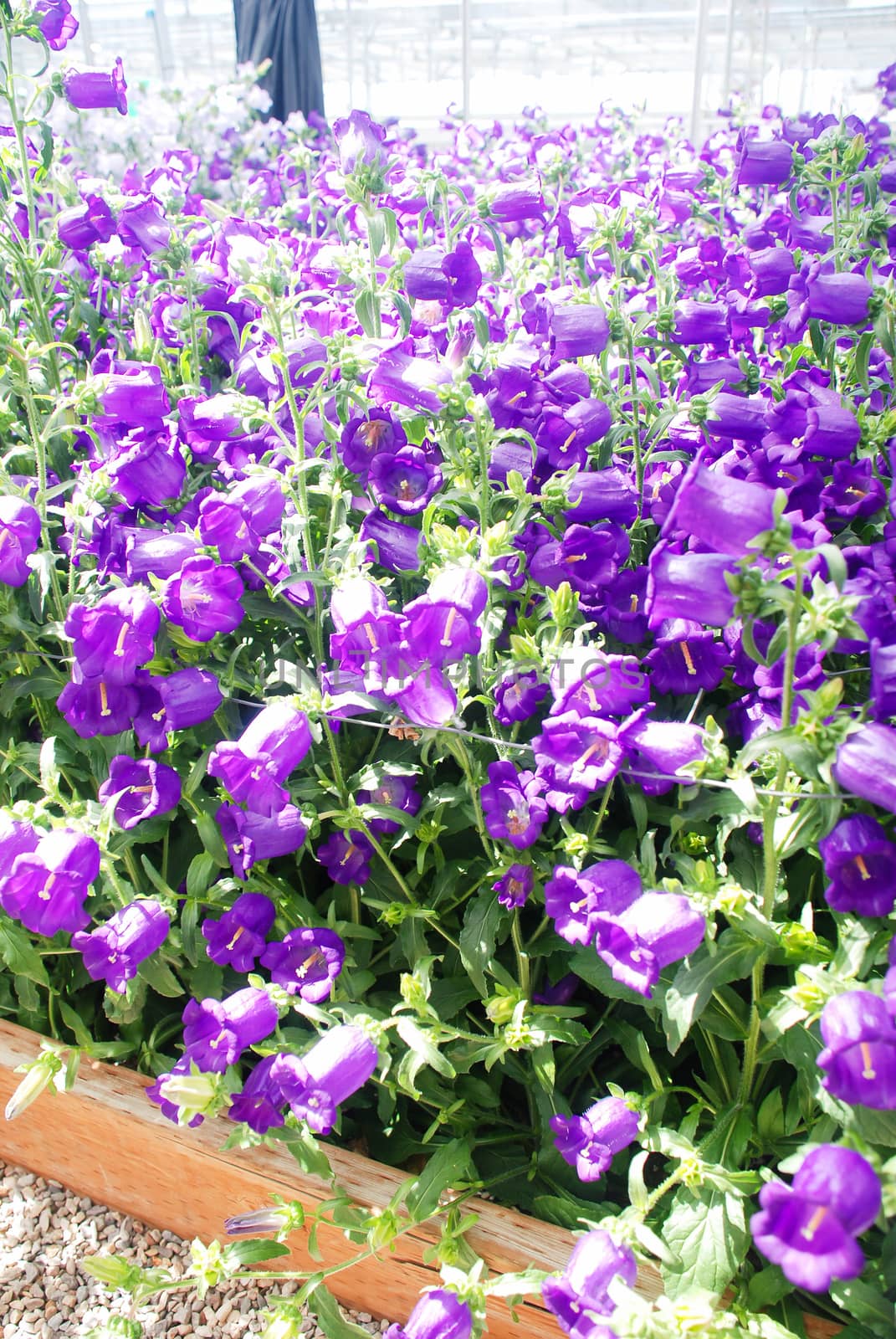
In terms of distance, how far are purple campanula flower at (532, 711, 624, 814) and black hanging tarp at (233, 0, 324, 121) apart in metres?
8.94

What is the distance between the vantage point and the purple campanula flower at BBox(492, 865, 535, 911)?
1635 millimetres

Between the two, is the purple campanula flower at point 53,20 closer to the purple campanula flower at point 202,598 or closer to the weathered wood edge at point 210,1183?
the purple campanula flower at point 202,598

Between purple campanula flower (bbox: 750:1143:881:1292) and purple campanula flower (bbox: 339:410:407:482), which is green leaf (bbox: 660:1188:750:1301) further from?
purple campanula flower (bbox: 339:410:407:482)

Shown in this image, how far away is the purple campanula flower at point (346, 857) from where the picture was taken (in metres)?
1.80

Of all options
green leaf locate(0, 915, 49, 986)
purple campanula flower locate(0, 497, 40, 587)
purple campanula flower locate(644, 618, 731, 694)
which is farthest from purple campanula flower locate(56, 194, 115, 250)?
purple campanula flower locate(644, 618, 731, 694)

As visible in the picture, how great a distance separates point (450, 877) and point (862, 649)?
2.54ft

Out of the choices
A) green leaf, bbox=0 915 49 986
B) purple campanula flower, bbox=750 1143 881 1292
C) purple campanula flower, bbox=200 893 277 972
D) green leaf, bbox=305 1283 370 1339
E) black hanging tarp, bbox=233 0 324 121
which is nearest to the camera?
purple campanula flower, bbox=750 1143 881 1292

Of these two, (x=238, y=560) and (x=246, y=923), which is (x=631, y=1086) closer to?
(x=246, y=923)

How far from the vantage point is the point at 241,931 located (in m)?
1.78

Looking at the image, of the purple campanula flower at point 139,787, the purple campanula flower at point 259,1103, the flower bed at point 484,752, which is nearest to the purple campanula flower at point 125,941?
the flower bed at point 484,752

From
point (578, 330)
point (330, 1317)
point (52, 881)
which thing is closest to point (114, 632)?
point (52, 881)

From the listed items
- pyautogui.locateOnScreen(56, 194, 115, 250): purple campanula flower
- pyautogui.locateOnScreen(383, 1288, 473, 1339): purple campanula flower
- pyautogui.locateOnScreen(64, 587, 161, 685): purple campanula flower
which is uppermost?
pyautogui.locateOnScreen(56, 194, 115, 250): purple campanula flower

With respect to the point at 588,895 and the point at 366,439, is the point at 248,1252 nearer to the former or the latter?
the point at 588,895

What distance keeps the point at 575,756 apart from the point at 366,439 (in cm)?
68
